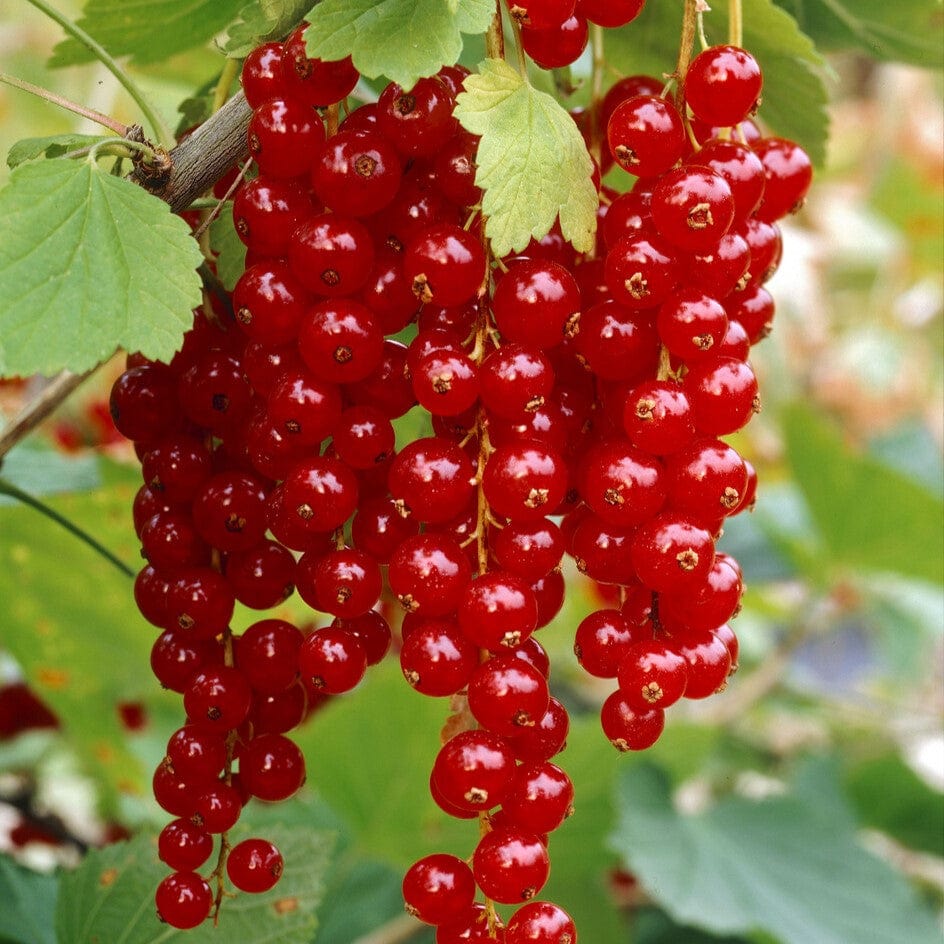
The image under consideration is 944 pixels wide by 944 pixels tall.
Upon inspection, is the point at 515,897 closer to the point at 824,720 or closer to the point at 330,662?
the point at 330,662

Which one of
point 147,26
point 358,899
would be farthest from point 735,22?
point 358,899

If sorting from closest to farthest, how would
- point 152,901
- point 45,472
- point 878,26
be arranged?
point 152,901 → point 878,26 → point 45,472

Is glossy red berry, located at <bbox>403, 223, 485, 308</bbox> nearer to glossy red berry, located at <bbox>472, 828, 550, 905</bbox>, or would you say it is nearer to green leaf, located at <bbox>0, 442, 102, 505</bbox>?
glossy red berry, located at <bbox>472, 828, 550, 905</bbox>

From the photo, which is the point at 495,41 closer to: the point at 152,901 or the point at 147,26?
the point at 147,26

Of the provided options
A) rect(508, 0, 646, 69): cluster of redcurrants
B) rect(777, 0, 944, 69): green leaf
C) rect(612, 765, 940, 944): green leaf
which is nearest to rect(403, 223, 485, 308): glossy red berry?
rect(508, 0, 646, 69): cluster of redcurrants

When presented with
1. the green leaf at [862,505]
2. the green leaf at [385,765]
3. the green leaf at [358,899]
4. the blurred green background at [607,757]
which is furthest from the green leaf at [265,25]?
the green leaf at [862,505]

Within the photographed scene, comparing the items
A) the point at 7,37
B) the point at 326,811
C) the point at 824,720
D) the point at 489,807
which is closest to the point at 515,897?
the point at 489,807
